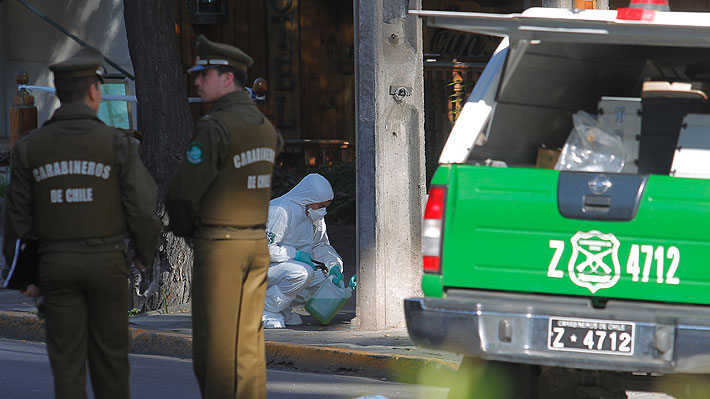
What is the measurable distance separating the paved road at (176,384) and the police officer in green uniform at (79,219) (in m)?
1.83

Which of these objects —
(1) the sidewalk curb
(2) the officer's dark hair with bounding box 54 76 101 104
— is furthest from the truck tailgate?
(1) the sidewalk curb

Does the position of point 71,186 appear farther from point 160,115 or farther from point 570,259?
point 160,115

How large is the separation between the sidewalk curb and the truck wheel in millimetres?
2178

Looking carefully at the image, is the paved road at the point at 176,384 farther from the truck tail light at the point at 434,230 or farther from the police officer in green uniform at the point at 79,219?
the truck tail light at the point at 434,230

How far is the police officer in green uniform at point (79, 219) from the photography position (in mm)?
5363

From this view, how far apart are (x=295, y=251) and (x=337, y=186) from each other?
4589 millimetres

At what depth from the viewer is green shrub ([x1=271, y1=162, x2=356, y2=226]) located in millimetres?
14055

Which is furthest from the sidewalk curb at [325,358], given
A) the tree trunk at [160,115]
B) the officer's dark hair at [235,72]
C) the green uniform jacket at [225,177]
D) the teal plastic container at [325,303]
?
the officer's dark hair at [235,72]

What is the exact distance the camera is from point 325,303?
976 cm

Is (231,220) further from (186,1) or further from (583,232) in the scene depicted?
(186,1)

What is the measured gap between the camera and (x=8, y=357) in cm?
873

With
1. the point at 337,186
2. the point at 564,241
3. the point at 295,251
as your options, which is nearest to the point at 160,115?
the point at 295,251

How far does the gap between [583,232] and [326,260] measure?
215 inches

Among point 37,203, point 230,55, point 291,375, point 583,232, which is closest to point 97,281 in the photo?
point 37,203
